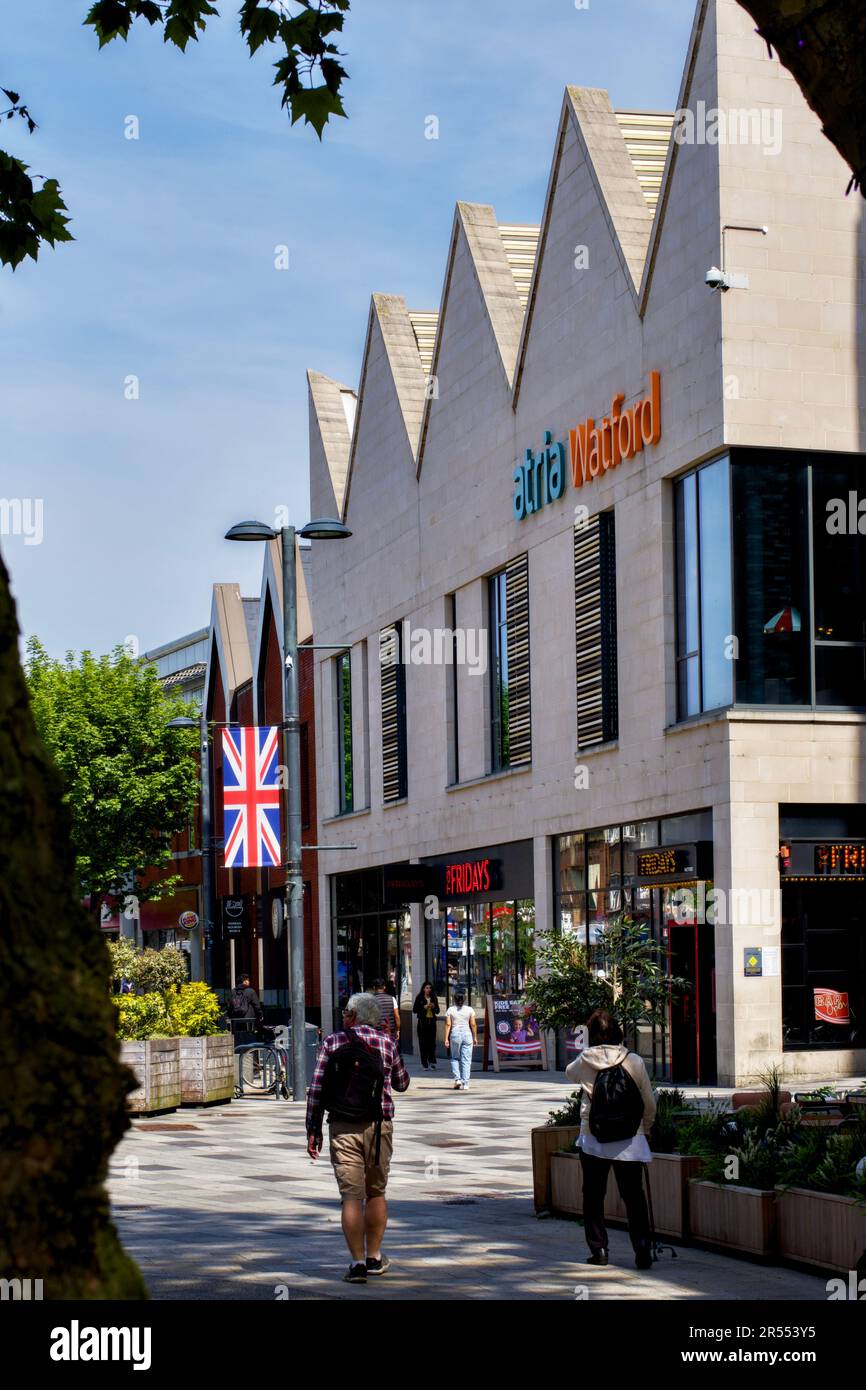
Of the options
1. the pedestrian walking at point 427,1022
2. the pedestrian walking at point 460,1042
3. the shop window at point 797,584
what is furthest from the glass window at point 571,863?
the shop window at point 797,584

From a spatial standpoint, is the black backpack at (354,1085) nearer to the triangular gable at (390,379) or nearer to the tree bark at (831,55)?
the tree bark at (831,55)

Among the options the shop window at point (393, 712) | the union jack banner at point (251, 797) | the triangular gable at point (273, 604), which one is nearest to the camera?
the union jack banner at point (251, 797)

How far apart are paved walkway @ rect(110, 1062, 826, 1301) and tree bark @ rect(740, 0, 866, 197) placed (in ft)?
23.8

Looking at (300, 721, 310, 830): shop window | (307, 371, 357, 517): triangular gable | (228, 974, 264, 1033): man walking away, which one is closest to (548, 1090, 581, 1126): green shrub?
(228, 974, 264, 1033): man walking away

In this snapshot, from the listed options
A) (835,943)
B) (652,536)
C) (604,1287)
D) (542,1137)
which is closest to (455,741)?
(652,536)

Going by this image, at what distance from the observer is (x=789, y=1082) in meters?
26.4

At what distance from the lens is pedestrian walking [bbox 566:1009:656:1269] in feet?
39.2

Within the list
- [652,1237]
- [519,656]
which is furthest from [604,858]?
[652,1237]

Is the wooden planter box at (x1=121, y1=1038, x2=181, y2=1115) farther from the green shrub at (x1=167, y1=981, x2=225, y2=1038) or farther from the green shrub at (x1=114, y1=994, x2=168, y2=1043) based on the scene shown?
the green shrub at (x1=167, y1=981, x2=225, y2=1038)

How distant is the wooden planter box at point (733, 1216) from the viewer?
11.9 m

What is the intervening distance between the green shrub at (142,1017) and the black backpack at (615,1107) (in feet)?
48.5

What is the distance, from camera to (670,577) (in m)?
29.3

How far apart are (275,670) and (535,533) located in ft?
91.5
